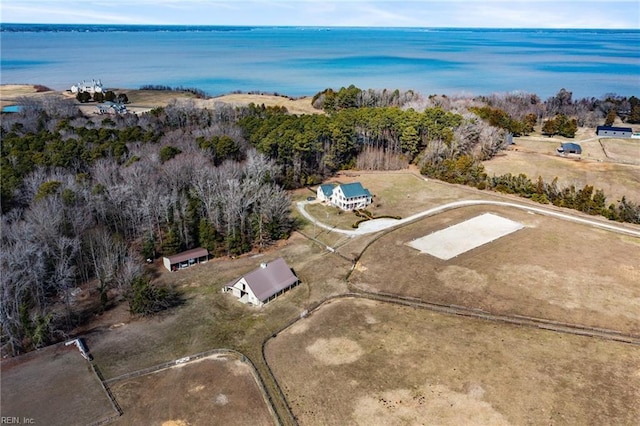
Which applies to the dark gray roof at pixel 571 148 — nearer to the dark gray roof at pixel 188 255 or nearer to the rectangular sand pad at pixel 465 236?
the rectangular sand pad at pixel 465 236

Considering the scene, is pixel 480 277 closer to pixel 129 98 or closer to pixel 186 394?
pixel 186 394

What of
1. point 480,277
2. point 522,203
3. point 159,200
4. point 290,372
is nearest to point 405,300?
point 480,277

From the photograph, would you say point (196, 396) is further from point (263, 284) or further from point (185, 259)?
point (185, 259)

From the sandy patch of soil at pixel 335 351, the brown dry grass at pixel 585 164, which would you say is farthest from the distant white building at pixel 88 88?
the sandy patch of soil at pixel 335 351

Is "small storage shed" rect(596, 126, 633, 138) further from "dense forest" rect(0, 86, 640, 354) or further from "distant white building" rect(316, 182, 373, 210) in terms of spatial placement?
"distant white building" rect(316, 182, 373, 210)

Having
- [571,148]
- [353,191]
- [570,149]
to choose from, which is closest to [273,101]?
[353,191]

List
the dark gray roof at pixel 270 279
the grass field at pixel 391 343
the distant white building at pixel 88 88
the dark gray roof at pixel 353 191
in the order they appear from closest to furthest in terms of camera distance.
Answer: the grass field at pixel 391 343
the dark gray roof at pixel 270 279
the dark gray roof at pixel 353 191
the distant white building at pixel 88 88
